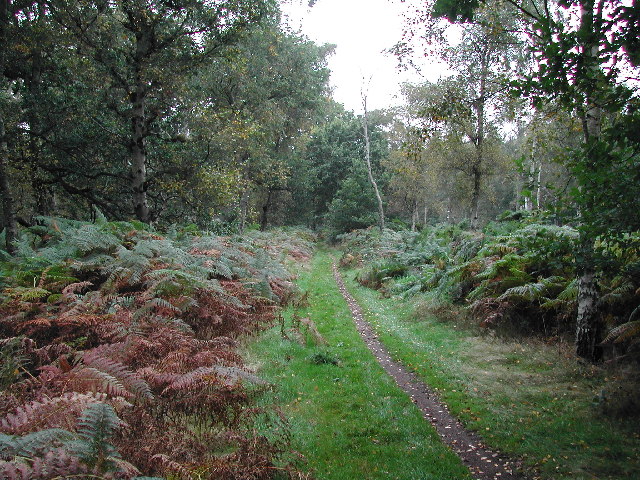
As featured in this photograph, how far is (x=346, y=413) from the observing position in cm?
574

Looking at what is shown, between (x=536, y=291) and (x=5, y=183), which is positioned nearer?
(x=536, y=291)

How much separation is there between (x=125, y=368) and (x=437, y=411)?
435 cm

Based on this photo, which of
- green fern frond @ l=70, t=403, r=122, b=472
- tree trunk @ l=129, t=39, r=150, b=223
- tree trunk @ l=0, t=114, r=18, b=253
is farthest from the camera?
tree trunk @ l=129, t=39, r=150, b=223

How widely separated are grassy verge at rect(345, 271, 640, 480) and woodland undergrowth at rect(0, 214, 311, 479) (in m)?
2.84

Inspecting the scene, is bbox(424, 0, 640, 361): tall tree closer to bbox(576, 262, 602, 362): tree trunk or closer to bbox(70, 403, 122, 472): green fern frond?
bbox(576, 262, 602, 362): tree trunk

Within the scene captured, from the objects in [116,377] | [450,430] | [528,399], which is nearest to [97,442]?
[116,377]

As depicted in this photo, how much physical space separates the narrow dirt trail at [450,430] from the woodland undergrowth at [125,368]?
2.14m

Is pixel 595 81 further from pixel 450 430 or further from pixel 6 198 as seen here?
pixel 6 198

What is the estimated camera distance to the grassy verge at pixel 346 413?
14.7ft

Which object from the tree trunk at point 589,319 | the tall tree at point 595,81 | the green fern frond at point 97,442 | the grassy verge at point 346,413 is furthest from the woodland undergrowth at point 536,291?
the green fern frond at point 97,442

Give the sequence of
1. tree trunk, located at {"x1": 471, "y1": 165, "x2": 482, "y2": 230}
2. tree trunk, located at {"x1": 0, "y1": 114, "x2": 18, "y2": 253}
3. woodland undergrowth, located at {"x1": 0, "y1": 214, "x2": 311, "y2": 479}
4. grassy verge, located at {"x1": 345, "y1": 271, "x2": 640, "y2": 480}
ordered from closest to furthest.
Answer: woodland undergrowth, located at {"x1": 0, "y1": 214, "x2": 311, "y2": 479}, grassy verge, located at {"x1": 345, "y1": 271, "x2": 640, "y2": 480}, tree trunk, located at {"x1": 0, "y1": 114, "x2": 18, "y2": 253}, tree trunk, located at {"x1": 471, "y1": 165, "x2": 482, "y2": 230}

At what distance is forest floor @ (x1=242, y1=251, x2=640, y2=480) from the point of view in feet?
14.7

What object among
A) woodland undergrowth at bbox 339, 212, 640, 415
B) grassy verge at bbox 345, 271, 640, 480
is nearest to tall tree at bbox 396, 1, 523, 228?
woodland undergrowth at bbox 339, 212, 640, 415

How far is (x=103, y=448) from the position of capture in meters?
2.64
